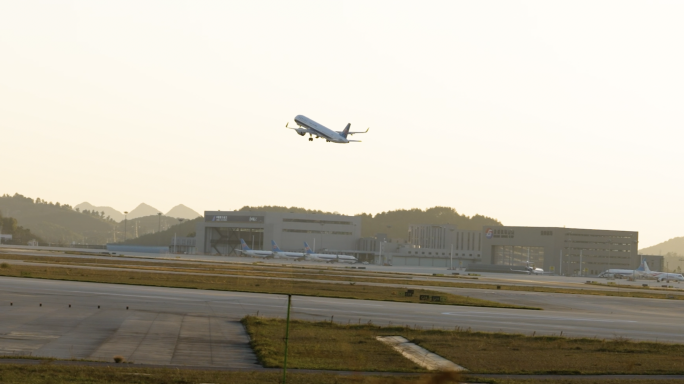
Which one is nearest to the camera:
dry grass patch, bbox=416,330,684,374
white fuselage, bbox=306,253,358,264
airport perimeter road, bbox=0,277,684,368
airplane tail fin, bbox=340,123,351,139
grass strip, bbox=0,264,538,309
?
airport perimeter road, bbox=0,277,684,368

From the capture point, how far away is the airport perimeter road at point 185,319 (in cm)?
2702

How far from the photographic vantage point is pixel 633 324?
4894 centimetres

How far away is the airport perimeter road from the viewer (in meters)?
27.0

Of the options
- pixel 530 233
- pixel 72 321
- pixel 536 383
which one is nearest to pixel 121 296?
pixel 72 321

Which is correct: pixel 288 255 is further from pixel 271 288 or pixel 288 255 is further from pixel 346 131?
pixel 271 288

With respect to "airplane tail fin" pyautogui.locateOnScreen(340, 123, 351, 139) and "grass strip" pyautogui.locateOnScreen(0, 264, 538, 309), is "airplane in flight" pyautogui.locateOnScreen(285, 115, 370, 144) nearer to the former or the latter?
"airplane tail fin" pyautogui.locateOnScreen(340, 123, 351, 139)

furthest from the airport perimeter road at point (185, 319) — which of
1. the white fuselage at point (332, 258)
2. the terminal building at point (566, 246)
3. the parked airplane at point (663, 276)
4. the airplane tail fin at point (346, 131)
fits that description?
the terminal building at point (566, 246)

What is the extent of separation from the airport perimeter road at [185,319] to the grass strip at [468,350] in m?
1.90

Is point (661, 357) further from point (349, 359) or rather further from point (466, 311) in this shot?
point (466, 311)

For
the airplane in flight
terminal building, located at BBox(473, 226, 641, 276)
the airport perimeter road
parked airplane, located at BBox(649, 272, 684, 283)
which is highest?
the airplane in flight

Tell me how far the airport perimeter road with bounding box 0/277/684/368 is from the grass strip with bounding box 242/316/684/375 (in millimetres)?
1902

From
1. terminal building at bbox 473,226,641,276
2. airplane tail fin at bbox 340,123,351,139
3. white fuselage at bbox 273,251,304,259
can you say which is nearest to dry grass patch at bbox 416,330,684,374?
airplane tail fin at bbox 340,123,351,139

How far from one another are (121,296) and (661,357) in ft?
111

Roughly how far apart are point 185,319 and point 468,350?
50.0 ft
